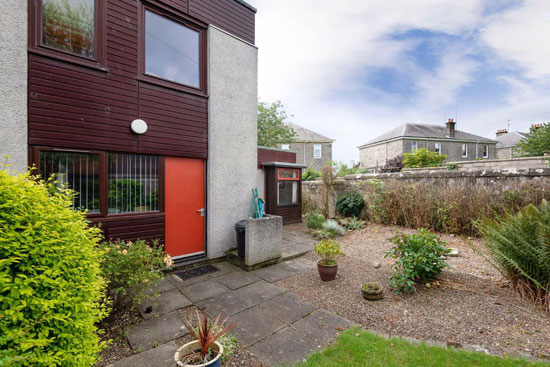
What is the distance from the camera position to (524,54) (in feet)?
31.9

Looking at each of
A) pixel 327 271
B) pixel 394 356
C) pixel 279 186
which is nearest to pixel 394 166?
pixel 279 186

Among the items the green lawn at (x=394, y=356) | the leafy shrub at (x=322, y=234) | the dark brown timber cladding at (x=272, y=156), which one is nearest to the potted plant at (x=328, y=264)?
the green lawn at (x=394, y=356)

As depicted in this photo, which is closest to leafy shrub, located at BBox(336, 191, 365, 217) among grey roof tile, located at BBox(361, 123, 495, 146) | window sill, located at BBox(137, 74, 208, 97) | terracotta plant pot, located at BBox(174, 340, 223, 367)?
window sill, located at BBox(137, 74, 208, 97)

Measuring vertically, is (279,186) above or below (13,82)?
below

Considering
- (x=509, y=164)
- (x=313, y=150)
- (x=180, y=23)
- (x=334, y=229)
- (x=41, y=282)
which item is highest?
(x=313, y=150)

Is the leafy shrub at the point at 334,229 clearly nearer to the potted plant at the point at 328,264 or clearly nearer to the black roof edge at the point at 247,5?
the potted plant at the point at 328,264

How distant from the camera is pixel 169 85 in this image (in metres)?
4.98

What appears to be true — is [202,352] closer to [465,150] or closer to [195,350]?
[195,350]

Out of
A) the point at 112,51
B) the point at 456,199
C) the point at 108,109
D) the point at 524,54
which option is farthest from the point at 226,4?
the point at 524,54

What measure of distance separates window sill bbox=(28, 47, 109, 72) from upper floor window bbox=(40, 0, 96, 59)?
0.33 feet

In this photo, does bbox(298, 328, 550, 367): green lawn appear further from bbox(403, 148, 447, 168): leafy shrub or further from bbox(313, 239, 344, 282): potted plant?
bbox(403, 148, 447, 168): leafy shrub

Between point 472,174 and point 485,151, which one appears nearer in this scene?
point 472,174

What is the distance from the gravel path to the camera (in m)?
2.69

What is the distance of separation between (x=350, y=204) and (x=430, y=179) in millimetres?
2809
